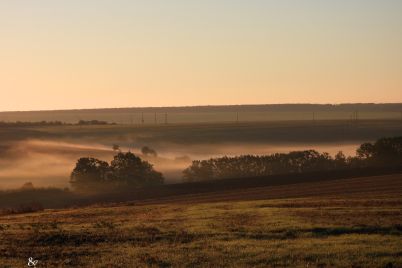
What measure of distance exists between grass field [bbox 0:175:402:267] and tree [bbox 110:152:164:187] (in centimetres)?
6952

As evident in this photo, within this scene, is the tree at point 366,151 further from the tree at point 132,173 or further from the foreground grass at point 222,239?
the foreground grass at point 222,239

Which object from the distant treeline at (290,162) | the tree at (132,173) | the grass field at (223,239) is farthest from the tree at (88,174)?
the grass field at (223,239)

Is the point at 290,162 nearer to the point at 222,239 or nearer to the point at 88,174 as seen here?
the point at 88,174

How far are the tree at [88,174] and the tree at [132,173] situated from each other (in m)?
1.98

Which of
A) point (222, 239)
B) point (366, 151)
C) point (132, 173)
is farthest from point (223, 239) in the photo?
point (366, 151)

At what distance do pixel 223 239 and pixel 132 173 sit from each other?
3470 inches

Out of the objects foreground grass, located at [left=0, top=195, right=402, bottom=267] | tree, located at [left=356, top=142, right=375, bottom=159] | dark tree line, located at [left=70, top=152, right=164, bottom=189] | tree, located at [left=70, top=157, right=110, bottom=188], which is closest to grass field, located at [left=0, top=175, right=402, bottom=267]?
foreground grass, located at [left=0, top=195, right=402, bottom=267]

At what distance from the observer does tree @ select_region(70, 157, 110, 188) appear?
A: 114750mm

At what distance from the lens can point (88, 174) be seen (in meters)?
115

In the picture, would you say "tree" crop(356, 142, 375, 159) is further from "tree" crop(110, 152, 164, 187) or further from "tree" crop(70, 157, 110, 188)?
"tree" crop(70, 157, 110, 188)

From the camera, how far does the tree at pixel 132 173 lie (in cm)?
11731

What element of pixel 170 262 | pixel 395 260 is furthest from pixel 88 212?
pixel 395 260

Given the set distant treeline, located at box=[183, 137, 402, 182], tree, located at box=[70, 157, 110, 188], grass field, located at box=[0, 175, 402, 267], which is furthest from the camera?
distant treeline, located at box=[183, 137, 402, 182]

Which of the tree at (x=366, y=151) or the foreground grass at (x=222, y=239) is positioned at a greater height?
the tree at (x=366, y=151)
